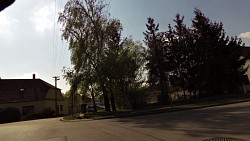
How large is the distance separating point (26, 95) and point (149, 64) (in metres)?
26.0

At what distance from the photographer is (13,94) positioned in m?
51.2

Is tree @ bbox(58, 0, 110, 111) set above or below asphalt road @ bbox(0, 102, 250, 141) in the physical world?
above

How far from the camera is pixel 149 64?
4316 centimetres

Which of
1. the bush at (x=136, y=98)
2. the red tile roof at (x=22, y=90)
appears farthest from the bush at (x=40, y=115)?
the bush at (x=136, y=98)

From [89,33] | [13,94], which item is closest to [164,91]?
[89,33]

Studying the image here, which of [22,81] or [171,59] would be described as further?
[22,81]

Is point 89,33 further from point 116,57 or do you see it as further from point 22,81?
point 22,81

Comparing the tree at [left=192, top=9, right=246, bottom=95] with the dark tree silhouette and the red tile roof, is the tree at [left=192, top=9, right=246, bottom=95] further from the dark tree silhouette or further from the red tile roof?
the dark tree silhouette

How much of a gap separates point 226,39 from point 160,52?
1068 cm

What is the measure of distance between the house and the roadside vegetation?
585 inches

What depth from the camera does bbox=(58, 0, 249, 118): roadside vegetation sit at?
31250mm

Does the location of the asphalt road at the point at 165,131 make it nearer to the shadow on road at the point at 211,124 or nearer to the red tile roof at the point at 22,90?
the shadow on road at the point at 211,124

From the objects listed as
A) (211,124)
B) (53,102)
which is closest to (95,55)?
(211,124)

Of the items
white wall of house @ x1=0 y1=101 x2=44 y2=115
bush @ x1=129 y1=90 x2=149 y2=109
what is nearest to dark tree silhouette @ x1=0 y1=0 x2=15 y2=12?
bush @ x1=129 y1=90 x2=149 y2=109
